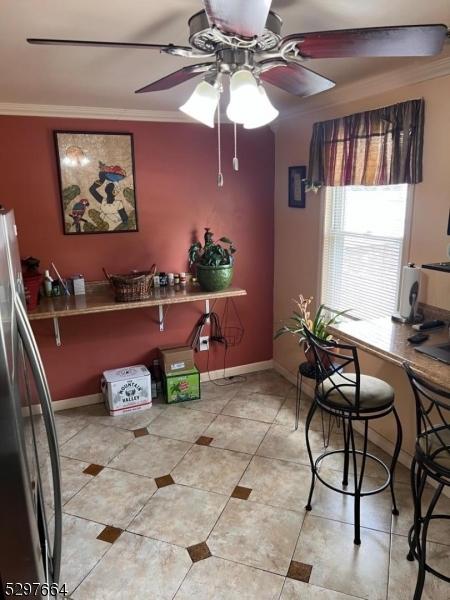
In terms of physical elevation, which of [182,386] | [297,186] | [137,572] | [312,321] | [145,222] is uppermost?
[297,186]

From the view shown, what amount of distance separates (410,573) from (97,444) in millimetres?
2027

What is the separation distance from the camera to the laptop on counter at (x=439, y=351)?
185 cm

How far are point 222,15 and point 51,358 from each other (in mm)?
2943

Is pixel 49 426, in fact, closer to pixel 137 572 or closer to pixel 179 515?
pixel 137 572

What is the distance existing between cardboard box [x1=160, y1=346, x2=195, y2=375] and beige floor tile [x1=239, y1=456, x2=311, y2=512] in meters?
1.06

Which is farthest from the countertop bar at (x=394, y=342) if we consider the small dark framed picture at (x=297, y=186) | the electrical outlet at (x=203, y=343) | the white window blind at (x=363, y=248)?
the electrical outlet at (x=203, y=343)

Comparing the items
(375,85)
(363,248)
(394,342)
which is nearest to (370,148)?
(375,85)

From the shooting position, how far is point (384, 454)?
2762 mm

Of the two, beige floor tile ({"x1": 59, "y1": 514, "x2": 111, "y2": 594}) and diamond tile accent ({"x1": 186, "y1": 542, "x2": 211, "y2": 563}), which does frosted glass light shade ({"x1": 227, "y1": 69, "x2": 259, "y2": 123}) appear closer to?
diamond tile accent ({"x1": 186, "y1": 542, "x2": 211, "y2": 563})

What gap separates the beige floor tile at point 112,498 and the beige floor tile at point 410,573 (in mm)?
1300

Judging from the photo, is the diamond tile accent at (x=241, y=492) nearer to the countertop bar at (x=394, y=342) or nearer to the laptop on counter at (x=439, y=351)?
the countertop bar at (x=394, y=342)

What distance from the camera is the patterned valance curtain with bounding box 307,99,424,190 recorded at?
2346 millimetres

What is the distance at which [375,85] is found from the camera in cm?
253

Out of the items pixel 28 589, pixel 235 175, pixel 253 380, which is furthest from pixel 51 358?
pixel 28 589
